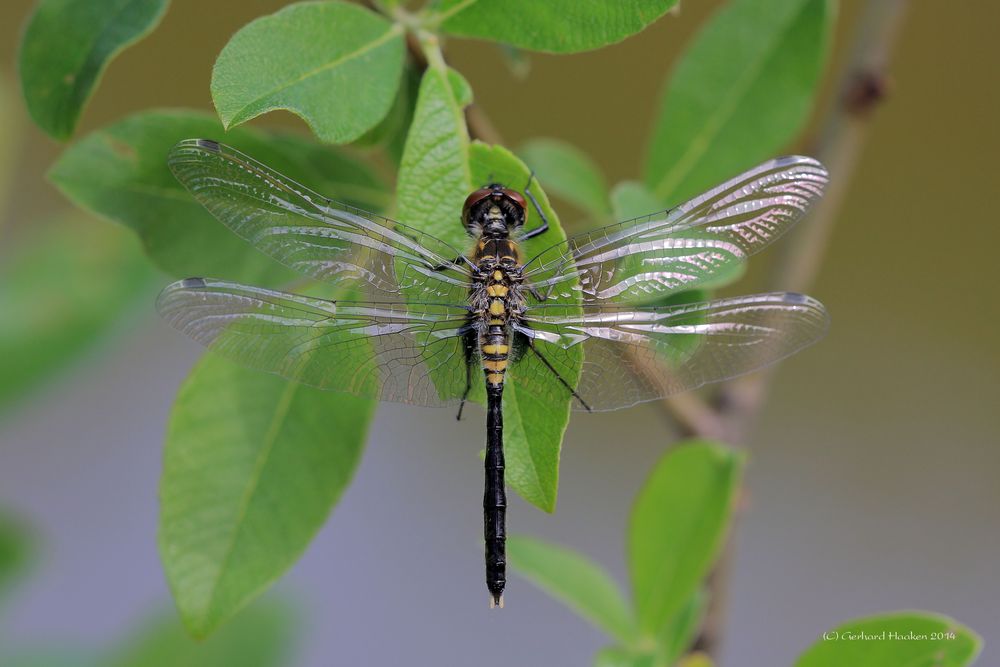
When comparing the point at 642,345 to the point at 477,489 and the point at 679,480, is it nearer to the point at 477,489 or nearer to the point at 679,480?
the point at 679,480

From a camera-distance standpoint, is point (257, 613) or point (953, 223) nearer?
point (257, 613)

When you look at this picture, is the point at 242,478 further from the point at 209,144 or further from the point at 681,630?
the point at 681,630

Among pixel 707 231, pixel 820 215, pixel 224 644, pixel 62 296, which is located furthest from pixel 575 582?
pixel 62 296

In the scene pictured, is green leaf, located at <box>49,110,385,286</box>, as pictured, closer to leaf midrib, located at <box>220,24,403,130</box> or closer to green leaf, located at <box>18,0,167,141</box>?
green leaf, located at <box>18,0,167,141</box>

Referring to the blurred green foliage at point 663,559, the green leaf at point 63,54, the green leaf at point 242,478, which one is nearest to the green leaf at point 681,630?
the blurred green foliage at point 663,559

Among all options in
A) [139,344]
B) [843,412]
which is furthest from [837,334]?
[139,344]

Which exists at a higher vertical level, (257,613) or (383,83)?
(383,83)

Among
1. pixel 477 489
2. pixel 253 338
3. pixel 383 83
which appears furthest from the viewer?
pixel 477 489
